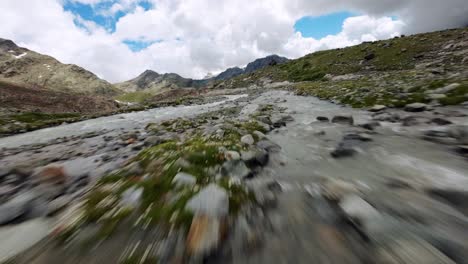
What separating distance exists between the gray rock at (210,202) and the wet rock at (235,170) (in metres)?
0.68

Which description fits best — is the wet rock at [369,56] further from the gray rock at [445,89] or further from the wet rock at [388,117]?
the wet rock at [388,117]

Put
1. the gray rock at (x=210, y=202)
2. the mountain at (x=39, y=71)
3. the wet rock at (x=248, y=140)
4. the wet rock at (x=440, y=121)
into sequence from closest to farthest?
the gray rock at (x=210, y=202), the wet rock at (x=440, y=121), the wet rock at (x=248, y=140), the mountain at (x=39, y=71)

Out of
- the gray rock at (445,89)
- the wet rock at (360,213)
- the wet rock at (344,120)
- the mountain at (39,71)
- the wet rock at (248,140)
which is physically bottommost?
the wet rock at (344,120)

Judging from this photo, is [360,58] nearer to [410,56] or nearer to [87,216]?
[410,56]

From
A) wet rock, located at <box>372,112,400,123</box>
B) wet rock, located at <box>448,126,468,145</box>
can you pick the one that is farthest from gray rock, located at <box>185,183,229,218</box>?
wet rock, located at <box>372,112,400,123</box>

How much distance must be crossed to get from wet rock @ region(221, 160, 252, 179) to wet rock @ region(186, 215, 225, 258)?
1.51m

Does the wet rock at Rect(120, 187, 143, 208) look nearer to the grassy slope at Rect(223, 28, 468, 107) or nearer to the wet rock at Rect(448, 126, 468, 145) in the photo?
the wet rock at Rect(448, 126, 468, 145)

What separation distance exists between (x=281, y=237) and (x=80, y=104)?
3888 centimetres

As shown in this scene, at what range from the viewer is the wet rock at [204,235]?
7.62 ft

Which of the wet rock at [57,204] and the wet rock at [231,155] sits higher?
the wet rock at [57,204]

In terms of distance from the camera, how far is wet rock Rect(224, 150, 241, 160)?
5.04m

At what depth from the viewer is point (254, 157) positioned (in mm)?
5180

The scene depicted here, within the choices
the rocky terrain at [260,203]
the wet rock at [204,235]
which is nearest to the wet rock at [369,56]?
the rocky terrain at [260,203]

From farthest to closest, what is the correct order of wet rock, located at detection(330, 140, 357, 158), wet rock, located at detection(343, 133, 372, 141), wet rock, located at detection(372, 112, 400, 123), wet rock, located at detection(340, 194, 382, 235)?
wet rock, located at detection(372, 112, 400, 123) → wet rock, located at detection(343, 133, 372, 141) → wet rock, located at detection(330, 140, 357, 158) → wet rock, located at detection(340, 194, 382, 235)
